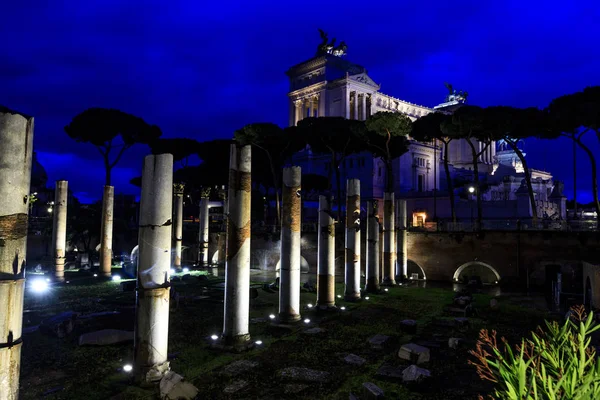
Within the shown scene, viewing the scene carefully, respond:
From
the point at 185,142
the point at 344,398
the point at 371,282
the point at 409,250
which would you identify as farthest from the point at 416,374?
the point at 185,142

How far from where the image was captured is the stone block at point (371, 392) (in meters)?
6.72

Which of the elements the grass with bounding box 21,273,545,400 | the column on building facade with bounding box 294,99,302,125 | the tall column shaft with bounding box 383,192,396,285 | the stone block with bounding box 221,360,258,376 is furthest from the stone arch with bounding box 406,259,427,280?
the column on building facade with bounding box 294,99,302,125

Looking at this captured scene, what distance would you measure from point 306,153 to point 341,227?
1128 inches

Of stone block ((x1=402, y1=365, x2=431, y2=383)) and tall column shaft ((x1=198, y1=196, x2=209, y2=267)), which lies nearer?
stone block ((x1=402, y1=365, x2=431, y2=383))

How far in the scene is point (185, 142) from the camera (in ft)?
144

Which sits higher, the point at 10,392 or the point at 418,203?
the point at 418,203

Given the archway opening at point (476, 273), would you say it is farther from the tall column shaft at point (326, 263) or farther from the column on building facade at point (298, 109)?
the column on building facade at point (298, 109)

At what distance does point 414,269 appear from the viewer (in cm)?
2795

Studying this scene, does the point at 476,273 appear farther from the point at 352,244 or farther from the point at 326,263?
the point at 326,263

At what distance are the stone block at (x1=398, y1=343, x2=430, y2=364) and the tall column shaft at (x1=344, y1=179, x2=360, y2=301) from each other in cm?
746

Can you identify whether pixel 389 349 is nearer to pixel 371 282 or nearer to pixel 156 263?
pixel 156 263

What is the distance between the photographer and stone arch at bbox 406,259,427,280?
27.1 m

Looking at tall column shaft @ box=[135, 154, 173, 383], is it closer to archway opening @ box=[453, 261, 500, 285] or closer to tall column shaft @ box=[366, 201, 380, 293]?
tall column shaft @ box=[366, 201, 380, 293]

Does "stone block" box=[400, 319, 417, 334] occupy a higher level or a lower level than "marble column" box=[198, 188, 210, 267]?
lower
